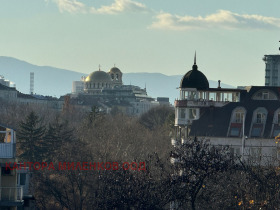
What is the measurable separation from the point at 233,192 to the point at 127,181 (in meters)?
8.93

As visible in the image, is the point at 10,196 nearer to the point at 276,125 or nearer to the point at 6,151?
the point at 6,151

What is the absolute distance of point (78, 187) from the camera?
93.8 metres

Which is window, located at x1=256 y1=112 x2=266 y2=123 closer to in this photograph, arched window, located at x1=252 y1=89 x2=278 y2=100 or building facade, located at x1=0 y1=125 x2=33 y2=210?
arched window, located at x1=252 y1=89 x2=278 y2=100

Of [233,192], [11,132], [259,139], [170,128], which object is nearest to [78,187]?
[259,139]

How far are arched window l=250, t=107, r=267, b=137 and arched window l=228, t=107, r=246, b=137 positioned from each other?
1.00 meters

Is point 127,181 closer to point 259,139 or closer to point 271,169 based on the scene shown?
point 271,169

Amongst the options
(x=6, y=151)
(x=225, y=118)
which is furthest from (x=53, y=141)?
(x=6, y=151)

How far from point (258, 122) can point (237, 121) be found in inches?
78.6

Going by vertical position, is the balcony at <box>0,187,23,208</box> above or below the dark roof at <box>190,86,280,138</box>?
below

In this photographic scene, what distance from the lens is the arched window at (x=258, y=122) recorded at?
9494cm

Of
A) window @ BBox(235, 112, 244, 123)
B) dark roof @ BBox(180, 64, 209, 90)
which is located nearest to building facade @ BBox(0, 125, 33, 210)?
window @ BBox(235, 112, 244, 123)

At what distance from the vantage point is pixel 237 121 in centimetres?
9731

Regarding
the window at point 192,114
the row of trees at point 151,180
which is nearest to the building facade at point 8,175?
the row of trees at point 151,180

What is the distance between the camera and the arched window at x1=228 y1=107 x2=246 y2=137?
9553 cm
